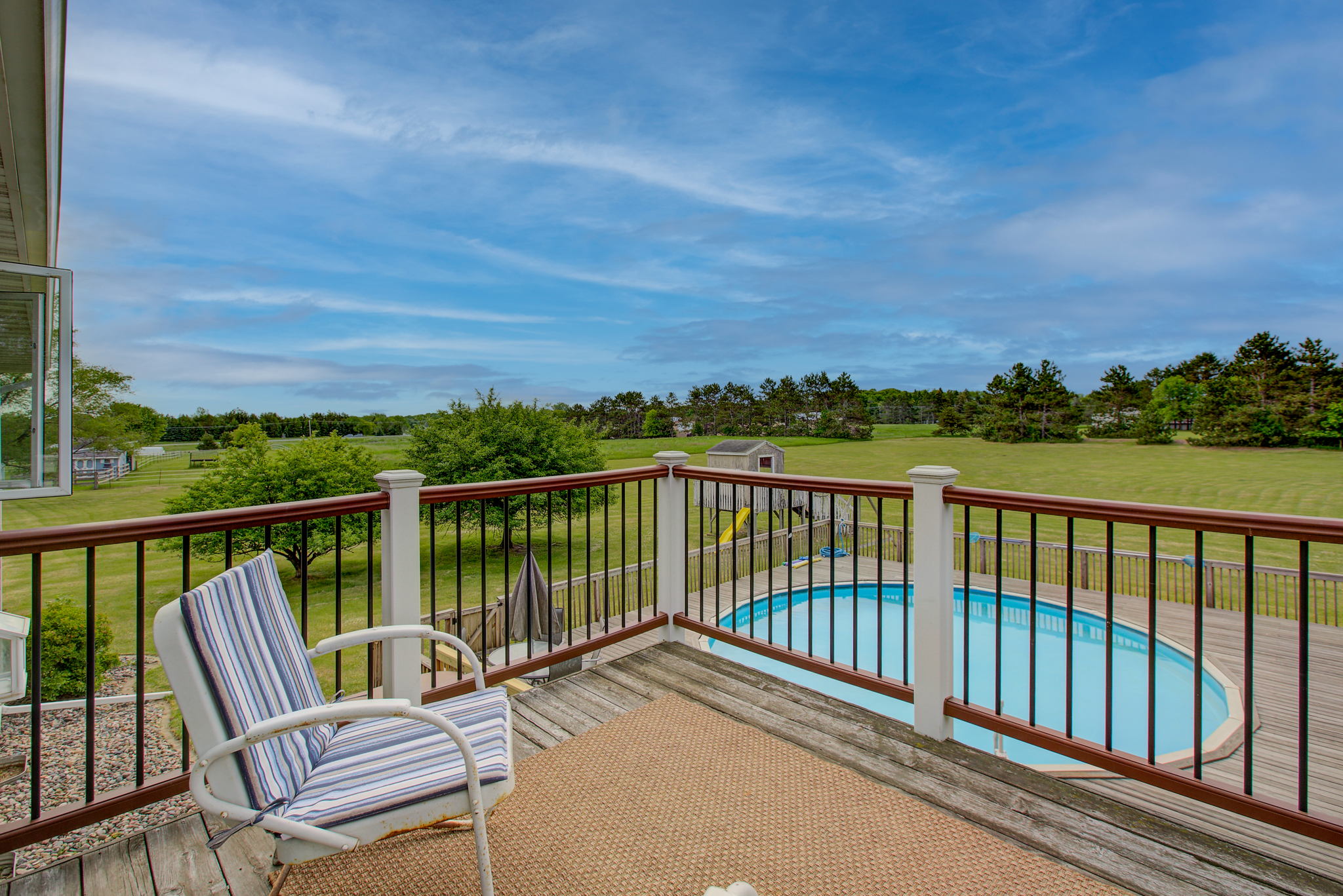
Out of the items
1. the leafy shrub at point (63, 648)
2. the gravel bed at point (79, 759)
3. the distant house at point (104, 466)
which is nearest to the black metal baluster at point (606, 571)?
the gravel bed at point (79, 759)

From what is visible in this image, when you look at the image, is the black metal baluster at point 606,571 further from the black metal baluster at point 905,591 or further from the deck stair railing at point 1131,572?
the deck stair railing at point 1131,572

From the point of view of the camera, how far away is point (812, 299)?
4006 cm

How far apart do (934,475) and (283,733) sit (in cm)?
229

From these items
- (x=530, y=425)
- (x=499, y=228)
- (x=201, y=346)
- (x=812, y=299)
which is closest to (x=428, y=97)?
(x=530, y=425)

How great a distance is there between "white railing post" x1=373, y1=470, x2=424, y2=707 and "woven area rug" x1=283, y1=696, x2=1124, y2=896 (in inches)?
24.4

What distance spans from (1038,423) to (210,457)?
41.5m

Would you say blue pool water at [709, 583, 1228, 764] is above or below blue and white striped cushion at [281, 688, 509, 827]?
below

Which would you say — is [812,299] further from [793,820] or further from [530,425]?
[793,820]

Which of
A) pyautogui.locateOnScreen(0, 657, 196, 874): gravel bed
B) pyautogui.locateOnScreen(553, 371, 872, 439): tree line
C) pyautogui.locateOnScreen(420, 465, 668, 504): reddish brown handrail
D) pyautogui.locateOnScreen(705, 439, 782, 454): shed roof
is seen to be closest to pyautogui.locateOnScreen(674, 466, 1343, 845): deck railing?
pyautogui.locateOnScreen(420, 465, 668, 504): reddish brown handrail

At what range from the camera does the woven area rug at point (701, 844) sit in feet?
5.55

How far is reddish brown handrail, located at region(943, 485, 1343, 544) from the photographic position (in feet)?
5.42

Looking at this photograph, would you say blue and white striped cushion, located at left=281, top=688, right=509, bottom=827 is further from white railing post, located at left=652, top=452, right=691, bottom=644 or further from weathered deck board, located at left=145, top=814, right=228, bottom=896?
white railing post, located at left=652, top=452, right=691, bottom=644

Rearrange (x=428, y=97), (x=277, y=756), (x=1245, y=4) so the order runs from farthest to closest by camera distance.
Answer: (x=1245, y=4) → (x=428, y=97) → (x=277, y=756)

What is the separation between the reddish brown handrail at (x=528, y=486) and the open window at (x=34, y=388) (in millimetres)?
4034
